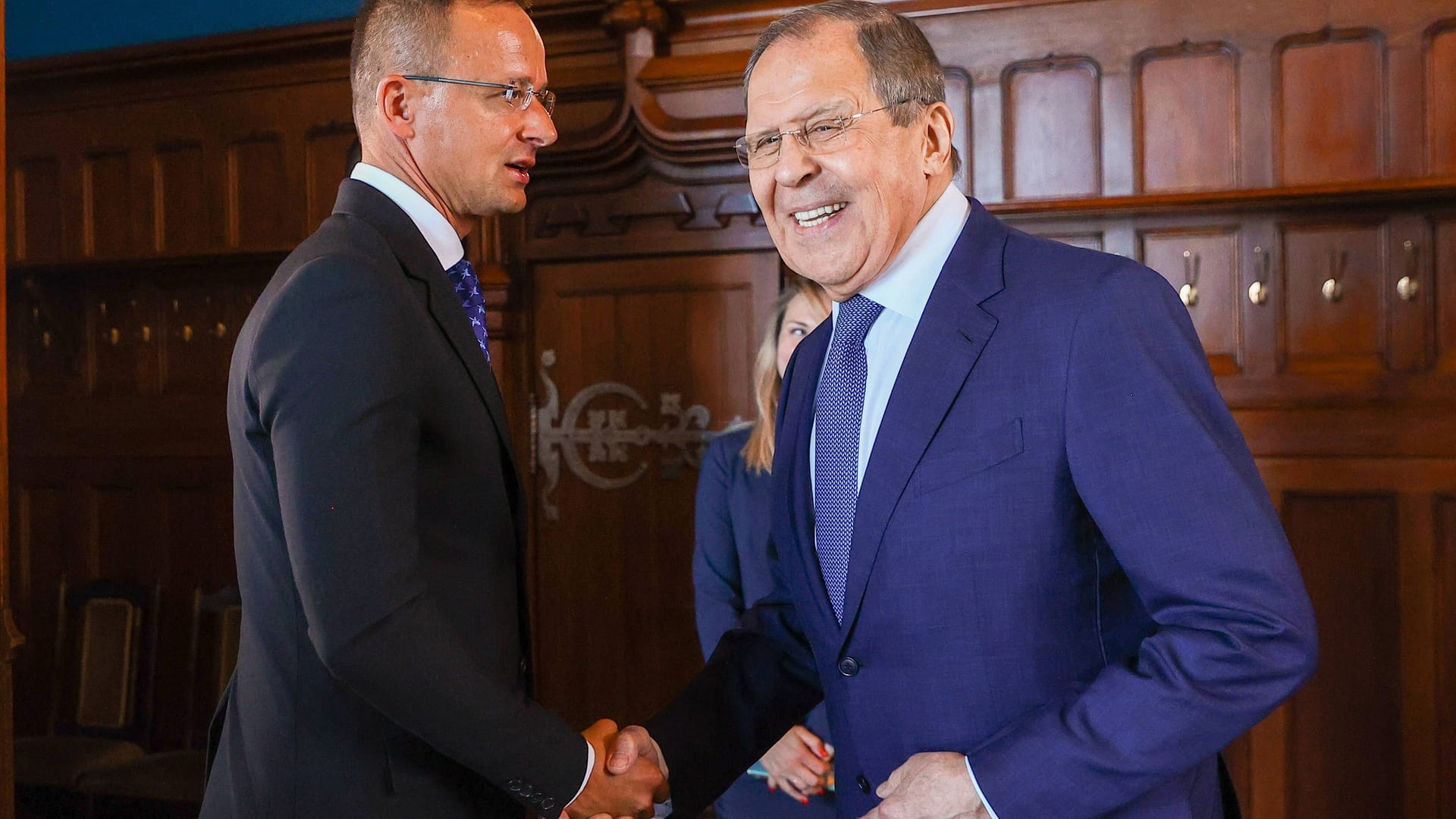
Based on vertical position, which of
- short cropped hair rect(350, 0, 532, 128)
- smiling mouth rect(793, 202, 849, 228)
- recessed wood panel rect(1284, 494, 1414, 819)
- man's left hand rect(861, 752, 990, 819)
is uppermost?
short cropped hair rect(350, 0, 532, 128)

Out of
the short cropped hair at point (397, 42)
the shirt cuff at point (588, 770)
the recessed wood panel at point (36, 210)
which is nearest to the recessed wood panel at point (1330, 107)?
the short cropped hair at point (397, 42)

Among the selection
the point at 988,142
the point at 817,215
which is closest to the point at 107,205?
the point at 988,142

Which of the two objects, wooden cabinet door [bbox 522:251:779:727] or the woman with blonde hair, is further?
wooden cabinet door [bbox 522:251:779:727]

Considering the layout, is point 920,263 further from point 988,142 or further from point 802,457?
point 988,142

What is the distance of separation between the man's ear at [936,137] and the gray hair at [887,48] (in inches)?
0.6

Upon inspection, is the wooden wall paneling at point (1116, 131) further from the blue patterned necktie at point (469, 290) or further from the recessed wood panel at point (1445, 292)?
the blue patterned necktie at point (469, 290)

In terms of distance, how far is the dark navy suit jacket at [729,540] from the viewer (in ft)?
8.88

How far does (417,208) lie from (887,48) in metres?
0.72

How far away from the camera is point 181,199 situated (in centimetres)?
457

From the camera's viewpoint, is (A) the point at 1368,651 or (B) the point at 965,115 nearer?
(A) the point at 1368,651

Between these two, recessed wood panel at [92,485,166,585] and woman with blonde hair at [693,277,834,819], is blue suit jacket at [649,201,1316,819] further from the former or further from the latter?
recessed wood panel at [92,485,166,585]

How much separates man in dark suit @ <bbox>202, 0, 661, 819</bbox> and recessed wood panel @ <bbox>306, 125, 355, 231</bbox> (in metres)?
2.76

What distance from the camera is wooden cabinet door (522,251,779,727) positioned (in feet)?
13.4

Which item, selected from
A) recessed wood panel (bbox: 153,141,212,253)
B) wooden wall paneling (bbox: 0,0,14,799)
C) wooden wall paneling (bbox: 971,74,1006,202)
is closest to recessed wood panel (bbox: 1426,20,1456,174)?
wooden wall paneling (bbox: 971,74,1006,202)
